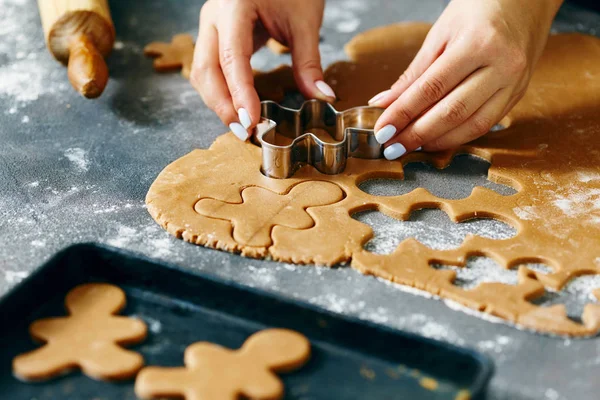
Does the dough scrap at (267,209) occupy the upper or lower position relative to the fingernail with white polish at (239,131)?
lower

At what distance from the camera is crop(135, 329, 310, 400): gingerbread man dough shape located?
3.43 feet

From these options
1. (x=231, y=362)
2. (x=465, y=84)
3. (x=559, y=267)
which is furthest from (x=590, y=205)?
(x=231, y=362)

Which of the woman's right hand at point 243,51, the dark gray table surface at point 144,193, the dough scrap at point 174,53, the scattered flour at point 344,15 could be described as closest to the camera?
the dark gray table surface at point 144,193

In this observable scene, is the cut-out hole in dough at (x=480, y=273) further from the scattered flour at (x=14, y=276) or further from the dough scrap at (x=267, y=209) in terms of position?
the scattered flour at (x=14, y=276)

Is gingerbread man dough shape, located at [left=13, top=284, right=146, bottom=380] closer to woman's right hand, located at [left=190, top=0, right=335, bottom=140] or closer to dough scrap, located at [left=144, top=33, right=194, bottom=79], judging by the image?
woman's right hand, located at [left=190, top=0, right=335, bottom=140]

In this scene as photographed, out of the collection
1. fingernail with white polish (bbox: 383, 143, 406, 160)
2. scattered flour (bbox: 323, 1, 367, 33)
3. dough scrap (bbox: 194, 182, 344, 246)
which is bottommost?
dough scrap (bbox: 194, 182, 344, 246)

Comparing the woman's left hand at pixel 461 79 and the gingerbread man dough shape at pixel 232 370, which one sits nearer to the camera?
the gingerbread man dough shape at pixel 232 370

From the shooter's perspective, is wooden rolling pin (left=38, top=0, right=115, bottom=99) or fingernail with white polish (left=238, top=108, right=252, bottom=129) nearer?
fingernail with white polish (left=238, top=108, right=252, bottom=129)

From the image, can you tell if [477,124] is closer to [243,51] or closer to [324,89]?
[324,89]

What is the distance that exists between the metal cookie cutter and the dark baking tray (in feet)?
1.22

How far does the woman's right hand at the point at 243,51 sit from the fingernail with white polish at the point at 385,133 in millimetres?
219

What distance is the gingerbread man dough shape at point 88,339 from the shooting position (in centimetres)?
109

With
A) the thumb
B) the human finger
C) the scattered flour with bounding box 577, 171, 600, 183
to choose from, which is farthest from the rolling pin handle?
the scattered flour with bounding box 577, 171, 600, 183

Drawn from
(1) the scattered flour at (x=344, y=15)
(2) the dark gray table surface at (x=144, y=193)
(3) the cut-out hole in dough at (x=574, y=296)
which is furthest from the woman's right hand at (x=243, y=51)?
(3) the cut-out hole in dough at (x=574, y=296)
